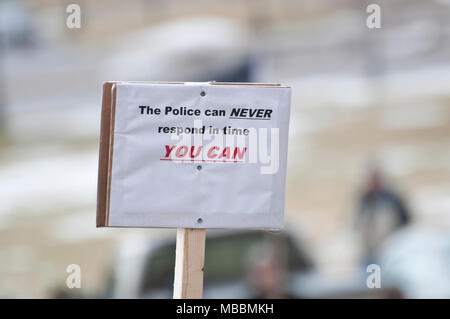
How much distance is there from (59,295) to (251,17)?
17432 mm

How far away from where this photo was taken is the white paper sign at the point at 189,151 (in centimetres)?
325

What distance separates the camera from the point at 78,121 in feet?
70.3

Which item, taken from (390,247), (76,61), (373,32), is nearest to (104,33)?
(76,61)

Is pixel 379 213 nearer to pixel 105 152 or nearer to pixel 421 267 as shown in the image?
pixel 421 267

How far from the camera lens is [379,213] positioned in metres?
10.4

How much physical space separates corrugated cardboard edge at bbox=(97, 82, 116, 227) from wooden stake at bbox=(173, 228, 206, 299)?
0.88ft

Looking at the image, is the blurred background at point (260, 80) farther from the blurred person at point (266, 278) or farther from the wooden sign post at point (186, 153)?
the wooden sign post at point (186, 153)

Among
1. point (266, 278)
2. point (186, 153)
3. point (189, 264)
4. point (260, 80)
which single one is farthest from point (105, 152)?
point (260, 80)

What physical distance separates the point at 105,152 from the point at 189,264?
468 millimetres

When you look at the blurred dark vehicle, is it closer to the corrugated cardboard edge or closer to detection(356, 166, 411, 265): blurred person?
detection(356, 166, 411, 265): blurred person

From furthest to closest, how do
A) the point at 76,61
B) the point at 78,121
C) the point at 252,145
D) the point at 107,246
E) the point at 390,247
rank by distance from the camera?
the point at 76,61 < the point at 78,121 < the point at 107,246 < the point at 390,247 < the point at 252,145

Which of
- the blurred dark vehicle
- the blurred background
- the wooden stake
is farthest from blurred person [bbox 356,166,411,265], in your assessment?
the wooden stake

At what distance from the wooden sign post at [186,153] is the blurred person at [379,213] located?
6.72m

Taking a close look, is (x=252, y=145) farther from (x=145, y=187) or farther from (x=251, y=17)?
(x=251, y=17)
